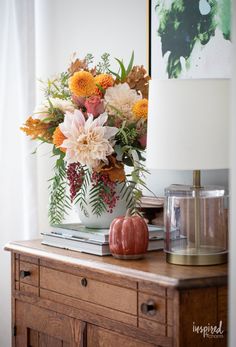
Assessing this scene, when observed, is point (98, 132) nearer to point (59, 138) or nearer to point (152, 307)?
point (59, 138)

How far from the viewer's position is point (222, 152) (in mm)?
2025

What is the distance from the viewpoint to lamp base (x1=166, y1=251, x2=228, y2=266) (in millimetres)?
2119

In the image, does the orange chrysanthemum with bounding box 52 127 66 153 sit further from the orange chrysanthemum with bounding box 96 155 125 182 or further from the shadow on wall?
the shadow on wall

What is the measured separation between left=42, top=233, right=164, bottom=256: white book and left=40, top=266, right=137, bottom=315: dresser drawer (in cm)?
9

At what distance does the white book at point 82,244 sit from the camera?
233 centimetres

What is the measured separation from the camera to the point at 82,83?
95.7 inches

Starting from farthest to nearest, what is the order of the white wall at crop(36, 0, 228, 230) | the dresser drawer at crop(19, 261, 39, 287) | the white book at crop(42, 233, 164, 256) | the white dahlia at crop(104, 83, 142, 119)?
the white wall at crop(36, 0, 228, 230)
the dresser drawer at crop(19, 261, 39, 287)
the white dahlia at crop(104, 83, 142, 119)
the white book at crop(42, 233, 164, 256)

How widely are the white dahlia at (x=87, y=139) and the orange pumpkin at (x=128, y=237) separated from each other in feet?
0.74

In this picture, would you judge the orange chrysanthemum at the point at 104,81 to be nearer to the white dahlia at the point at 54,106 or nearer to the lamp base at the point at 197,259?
the white dahlia at the point at 54,106

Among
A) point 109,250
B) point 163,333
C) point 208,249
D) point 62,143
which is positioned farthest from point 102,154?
point 163,333

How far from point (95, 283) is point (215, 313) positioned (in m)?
0.44

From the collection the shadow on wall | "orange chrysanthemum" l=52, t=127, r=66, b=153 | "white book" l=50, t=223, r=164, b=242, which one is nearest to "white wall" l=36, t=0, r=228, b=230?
the shadow on wall

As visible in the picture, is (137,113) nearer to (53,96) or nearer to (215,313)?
Answer: (53,96)

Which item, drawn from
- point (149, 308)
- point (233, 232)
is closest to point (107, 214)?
point (149, 308)
